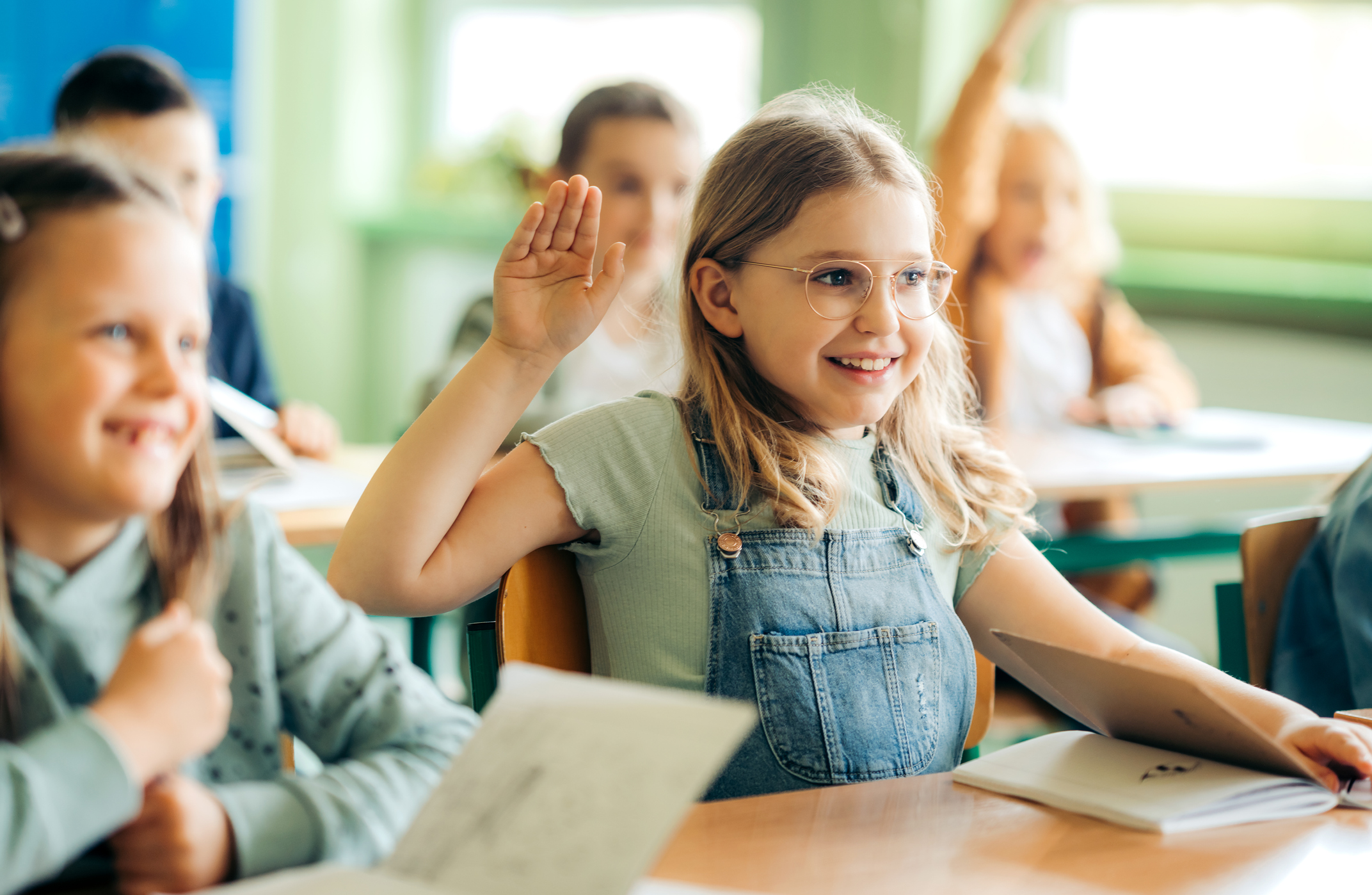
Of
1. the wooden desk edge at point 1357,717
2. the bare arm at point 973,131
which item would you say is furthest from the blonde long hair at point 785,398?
the bare arm at point 973,131

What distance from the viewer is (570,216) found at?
1.07 m

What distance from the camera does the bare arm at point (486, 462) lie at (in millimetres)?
1021

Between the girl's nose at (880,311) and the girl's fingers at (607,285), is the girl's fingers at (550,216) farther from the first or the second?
the girl's nose at (880,311)

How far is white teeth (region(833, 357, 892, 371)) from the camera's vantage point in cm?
116

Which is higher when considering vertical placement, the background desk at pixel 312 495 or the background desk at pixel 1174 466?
the background desk at pixel 312 495

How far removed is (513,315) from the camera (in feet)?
3.54

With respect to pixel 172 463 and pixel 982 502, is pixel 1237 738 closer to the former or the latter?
pixel 982 502

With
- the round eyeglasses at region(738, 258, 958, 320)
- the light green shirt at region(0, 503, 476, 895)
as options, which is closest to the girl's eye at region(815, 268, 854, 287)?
the round eyeglasses at region(738, 258, 958, 320)

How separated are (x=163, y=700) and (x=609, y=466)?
54 centimetres

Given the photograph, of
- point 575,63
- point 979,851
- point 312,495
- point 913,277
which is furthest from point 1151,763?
point 575,63

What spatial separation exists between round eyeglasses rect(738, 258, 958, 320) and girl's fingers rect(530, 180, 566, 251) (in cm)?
21

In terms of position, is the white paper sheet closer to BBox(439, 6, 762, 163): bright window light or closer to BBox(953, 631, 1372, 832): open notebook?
BBox(953, 631, 1372, 832): open notebook

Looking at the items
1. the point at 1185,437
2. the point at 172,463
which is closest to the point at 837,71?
the point at 1185,437

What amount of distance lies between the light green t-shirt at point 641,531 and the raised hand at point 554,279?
8 centimetres
